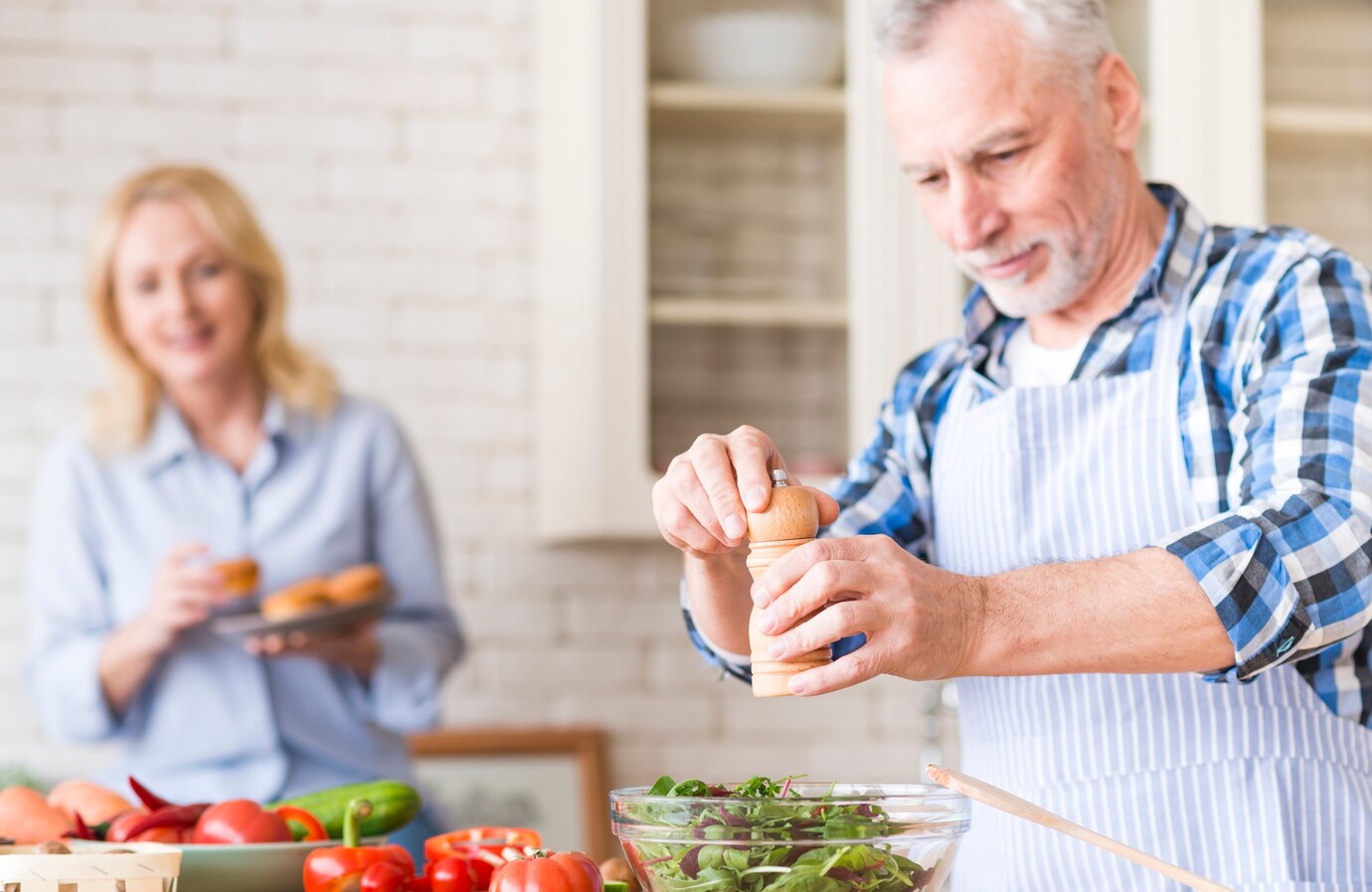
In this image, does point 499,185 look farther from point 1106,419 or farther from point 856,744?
point 1106,419

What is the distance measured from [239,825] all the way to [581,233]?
5.67 ft

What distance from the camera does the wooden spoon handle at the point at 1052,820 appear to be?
900 mm

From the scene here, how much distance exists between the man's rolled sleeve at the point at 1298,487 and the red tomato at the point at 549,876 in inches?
20.1

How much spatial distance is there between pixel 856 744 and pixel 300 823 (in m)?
1.93

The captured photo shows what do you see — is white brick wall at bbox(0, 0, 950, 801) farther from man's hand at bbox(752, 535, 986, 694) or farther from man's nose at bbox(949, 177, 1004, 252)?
man's hand at bbox(752, 535, 986, 694)

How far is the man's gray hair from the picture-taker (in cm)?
153

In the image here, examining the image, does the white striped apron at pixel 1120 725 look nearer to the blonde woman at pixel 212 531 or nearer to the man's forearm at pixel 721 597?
the man's forearm at pixel 721 597

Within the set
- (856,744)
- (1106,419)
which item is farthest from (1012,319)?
(856,744)

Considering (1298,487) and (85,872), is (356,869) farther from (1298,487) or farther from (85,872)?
(1298,487)

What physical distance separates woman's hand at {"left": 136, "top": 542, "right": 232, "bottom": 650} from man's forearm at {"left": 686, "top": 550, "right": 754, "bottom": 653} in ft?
3.91

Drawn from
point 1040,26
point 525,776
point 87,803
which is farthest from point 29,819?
point 525,776

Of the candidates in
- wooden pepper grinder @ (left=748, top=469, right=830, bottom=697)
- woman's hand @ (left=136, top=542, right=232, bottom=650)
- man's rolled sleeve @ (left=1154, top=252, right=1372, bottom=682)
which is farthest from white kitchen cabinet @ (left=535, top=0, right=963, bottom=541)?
wooden pepper grinder @ (left=748, top=469, right=830, bottom=697)

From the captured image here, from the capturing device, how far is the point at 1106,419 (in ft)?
5.08

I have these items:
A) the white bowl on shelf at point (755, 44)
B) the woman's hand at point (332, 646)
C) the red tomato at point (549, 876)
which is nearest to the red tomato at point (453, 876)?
the red tomato at point (549, 876)
